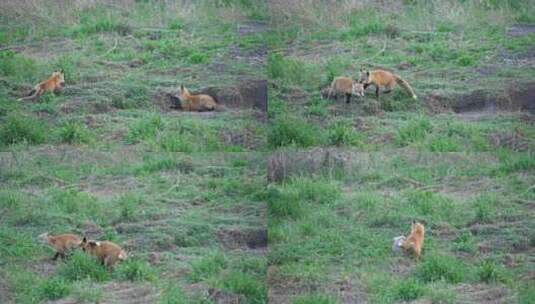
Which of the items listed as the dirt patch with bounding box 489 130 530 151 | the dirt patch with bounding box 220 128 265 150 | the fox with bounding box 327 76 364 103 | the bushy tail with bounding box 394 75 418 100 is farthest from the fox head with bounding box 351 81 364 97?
the dirt patch with bounding box 489 130 530 151

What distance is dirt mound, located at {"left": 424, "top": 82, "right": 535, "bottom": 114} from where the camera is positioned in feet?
24.7

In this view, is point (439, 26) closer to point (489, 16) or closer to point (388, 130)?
point (489, 16)

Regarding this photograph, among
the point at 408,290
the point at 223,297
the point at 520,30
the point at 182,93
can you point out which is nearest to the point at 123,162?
the point at 182,93

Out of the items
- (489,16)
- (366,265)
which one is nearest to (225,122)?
(366,265)

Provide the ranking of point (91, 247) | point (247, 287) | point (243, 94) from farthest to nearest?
point (243, 94) < point (247, 287) < point (91, 247)

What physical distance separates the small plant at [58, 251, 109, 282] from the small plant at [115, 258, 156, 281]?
0.36 feet

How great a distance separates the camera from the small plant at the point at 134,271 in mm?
7062

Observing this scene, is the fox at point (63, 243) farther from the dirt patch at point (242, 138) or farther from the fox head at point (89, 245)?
the dirt patch at point (242, 138)

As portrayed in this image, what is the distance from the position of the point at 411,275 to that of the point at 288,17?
2.17m

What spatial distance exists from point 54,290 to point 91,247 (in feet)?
1.23

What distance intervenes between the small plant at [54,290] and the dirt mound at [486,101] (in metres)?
2.88

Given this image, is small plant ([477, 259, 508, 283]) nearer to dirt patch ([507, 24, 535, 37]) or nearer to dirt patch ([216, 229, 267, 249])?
dirt patch ([216, 229, 267, 249])

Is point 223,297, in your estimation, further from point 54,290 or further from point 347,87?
point 347,87

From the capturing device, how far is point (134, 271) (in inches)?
279
